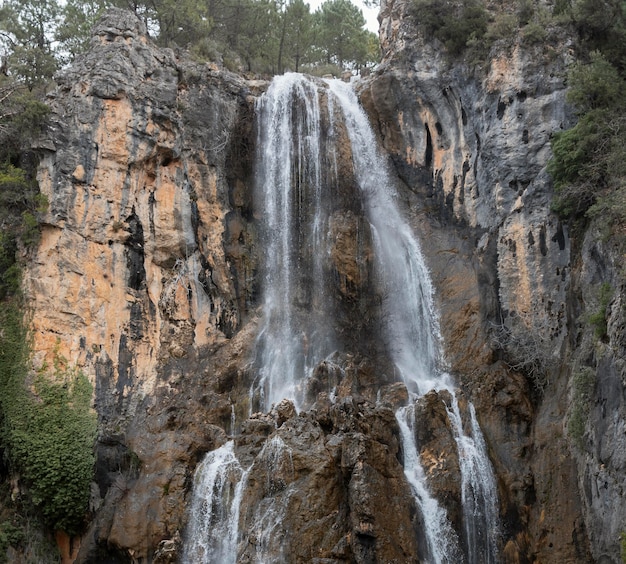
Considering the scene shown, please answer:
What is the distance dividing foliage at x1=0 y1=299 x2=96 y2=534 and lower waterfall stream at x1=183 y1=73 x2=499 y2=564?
3.75 meters

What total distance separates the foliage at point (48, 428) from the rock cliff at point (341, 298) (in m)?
0.47

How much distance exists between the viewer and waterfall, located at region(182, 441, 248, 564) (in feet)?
52.0

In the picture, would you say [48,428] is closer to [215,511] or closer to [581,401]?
[215,511]

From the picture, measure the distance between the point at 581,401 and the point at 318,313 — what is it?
9450mm

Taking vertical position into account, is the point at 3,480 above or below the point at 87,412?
below

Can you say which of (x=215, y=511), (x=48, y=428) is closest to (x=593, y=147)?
(x=215, y=511)

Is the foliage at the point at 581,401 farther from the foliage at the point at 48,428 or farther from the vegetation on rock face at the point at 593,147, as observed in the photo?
the foliage at the point at 48,428

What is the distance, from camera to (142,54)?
2380 cm

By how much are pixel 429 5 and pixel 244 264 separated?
12.3 metres

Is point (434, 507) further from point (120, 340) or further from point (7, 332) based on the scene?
point (7, 332)

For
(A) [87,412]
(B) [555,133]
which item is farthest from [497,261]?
(A) [87,412]

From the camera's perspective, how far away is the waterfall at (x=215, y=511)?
52.0ft

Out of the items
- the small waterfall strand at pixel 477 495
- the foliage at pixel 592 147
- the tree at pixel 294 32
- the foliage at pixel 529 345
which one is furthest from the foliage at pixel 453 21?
the small waterfall strand at pixel 477 495

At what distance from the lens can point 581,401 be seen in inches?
624
